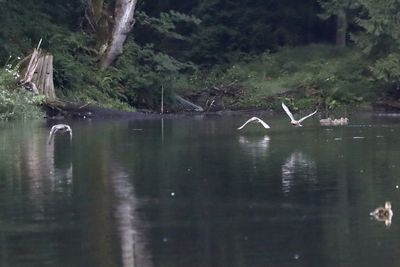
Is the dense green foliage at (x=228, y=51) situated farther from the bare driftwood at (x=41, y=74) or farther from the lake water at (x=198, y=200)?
the lake water at (x=198, y=200)

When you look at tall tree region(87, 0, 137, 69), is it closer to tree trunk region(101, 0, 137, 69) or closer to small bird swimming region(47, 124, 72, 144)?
tree trunk region(101, 0, 137, 69)

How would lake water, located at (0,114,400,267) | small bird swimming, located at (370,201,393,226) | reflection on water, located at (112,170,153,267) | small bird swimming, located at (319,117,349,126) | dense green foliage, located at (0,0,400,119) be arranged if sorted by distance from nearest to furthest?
reflection on water, located at (112,170,153,267) < lake water, located at (0,114,400,267) < small bird swimming, located at (370,201,393,226) < small bird swimming, located at (319,117,349,126) < dense green foliage, located at (0,0,400,119)

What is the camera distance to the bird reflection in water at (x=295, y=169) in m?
19.8

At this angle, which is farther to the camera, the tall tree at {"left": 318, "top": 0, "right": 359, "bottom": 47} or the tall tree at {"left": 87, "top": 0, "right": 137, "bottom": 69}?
the tall tree at {"left": 318, "top": 0, "right": 359, "bottom": 47}

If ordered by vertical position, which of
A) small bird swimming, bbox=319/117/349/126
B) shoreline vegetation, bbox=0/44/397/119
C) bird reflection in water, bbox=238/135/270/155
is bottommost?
bird reflection in water, bbox=238/135/270/155

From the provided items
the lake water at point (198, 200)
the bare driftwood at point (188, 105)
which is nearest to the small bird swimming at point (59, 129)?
the lake water at point (198, 200)

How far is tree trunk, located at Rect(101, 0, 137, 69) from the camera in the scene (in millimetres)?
45375

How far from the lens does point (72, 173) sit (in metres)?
21.3

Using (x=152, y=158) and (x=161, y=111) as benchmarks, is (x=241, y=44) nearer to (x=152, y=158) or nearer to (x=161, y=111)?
(x=161, y=111)

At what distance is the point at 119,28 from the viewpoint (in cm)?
4559

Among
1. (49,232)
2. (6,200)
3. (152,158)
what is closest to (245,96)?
(152,158)

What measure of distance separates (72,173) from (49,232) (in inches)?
252

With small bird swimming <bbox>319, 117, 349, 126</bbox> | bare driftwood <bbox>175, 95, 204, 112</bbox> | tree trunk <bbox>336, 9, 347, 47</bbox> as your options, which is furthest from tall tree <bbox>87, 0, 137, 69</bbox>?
small bird swimming <bbox>319, 117, 349, 126</bbox>

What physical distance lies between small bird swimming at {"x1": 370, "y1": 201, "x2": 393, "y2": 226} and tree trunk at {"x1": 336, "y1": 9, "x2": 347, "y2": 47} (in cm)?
3241
